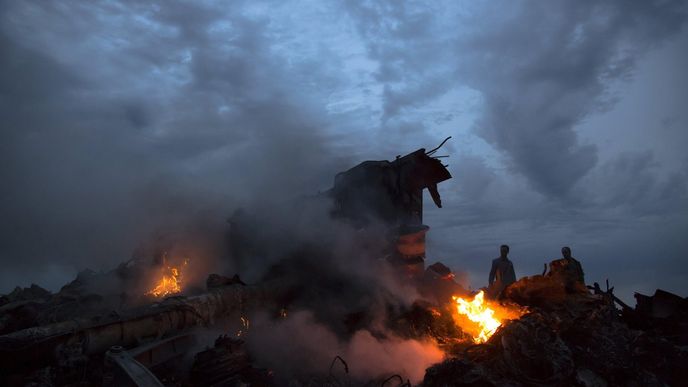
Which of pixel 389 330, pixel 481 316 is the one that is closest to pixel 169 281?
pixel 389 330

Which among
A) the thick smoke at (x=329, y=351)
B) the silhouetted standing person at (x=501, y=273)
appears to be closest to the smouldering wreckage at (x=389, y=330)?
the thick smoke at (x=329, y=351)

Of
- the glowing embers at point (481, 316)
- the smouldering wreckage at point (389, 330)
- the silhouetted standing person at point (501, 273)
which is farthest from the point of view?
the silhouetted standing person at point (501, 273)

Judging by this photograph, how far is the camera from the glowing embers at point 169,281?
41.7 ft

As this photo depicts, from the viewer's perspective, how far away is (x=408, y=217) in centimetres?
1456

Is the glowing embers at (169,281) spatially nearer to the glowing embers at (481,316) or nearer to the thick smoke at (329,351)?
the thick smoke at (329,351)

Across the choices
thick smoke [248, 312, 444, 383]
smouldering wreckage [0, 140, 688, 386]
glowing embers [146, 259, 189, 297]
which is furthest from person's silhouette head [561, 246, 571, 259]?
glowing embers [146, 259, 189, 297]

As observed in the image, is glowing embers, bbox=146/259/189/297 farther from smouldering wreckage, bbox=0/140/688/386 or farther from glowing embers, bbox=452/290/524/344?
glowing embers, bbox=452/290/524/344

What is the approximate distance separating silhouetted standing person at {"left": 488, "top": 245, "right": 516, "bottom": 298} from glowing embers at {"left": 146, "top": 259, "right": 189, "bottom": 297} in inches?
422

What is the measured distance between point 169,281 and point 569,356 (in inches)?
482

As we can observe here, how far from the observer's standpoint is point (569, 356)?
248 inches

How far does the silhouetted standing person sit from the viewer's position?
41.1 feet

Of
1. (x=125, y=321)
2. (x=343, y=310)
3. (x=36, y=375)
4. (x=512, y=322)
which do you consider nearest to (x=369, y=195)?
(x=343, y=310)

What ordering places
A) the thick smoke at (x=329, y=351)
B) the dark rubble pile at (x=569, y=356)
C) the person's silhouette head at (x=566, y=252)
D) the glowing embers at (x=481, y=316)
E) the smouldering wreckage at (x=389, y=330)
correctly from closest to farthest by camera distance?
the smouldering wreckage at (x=389, y=330) → the dark rubble pile at (x=569, y=356) → the thick smoke at (x=329, y=351) → the glowing embers at (x=481, y=316) → the person's silhouette head at (x=566, y=252)

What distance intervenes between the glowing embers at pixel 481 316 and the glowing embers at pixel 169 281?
30.1 feet
